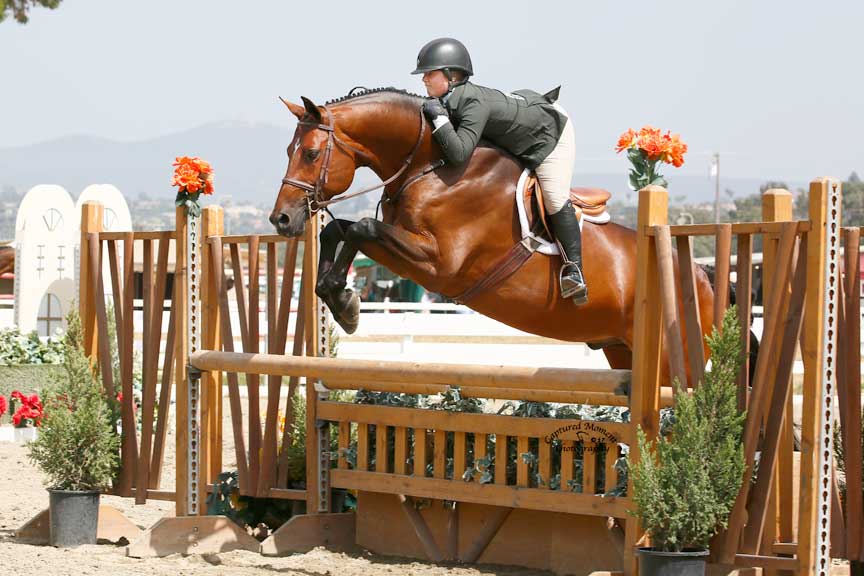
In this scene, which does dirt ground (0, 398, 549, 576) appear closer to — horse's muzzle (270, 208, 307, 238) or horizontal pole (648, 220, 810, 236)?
horse's muzzle (270, 208, 307, 238)

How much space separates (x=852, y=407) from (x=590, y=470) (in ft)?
3.20

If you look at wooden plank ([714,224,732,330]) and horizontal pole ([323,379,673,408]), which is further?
horizontal pole ([323,379,673,408])

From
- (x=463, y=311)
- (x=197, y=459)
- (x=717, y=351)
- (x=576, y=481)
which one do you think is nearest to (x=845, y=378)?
(x=717, y=351)

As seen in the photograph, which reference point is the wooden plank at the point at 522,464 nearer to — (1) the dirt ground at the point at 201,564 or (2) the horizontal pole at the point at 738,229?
(1) the dirt ground at the point at 201,564

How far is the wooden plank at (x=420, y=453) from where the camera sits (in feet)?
17.5

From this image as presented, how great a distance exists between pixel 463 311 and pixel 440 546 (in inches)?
764

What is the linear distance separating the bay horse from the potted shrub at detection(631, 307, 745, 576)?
5.73 feet

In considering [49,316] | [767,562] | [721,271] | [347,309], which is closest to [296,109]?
[347,309]

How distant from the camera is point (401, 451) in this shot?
214 inches

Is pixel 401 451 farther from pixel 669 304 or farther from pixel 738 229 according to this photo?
pixel 738 229

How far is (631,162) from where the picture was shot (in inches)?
235

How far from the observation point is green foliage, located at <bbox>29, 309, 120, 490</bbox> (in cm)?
588

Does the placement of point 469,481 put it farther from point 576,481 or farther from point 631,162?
point 631,162

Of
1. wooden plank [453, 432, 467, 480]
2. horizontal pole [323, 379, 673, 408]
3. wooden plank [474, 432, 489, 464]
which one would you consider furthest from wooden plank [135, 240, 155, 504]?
wooden plank [474, 432, 489, 464]
